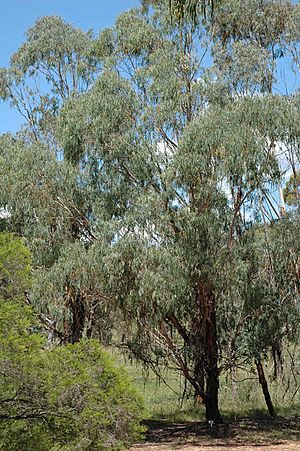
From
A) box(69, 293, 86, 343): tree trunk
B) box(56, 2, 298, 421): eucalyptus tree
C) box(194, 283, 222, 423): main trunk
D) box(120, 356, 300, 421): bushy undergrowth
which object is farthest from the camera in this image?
box(120, 356, 300, 421): bushy undergrowth

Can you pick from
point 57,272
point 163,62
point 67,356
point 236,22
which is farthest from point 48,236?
point 67,356

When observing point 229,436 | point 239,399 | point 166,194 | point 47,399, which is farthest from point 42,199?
point 47,399

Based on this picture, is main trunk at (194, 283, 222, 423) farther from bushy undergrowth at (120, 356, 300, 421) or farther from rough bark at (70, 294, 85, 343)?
rough bark at (70, 294, 85, 343)

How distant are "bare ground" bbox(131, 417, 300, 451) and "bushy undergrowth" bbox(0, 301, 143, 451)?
4840 mm

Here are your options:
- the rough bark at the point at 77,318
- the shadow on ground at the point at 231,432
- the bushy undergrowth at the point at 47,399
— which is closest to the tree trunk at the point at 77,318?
the rough bark at the point at 77,318

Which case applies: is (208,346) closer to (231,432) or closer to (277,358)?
(231,432)

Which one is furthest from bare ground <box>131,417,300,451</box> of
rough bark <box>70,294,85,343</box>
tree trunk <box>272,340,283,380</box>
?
rough bark <box>70,294,85,343</box>

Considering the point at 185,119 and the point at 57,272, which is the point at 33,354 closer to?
the point at 57,272

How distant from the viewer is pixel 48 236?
10.9 m

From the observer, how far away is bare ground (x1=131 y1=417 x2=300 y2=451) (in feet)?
31.6

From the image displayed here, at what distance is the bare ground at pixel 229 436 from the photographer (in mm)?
9641

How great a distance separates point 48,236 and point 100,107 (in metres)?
2.18

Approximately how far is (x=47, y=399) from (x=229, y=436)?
6.39 meters

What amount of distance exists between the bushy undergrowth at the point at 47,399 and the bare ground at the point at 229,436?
484 cm
